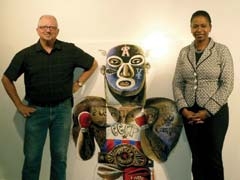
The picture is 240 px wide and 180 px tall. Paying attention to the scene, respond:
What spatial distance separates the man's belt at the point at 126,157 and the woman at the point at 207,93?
2.00 ft

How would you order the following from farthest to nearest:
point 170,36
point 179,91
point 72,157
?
1. point 72,157
2. point 170,36
3. point 179,91

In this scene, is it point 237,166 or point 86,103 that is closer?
point 237,166

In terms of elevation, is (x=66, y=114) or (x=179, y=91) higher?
(x=179, y=91)

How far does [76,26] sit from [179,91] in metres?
1.03

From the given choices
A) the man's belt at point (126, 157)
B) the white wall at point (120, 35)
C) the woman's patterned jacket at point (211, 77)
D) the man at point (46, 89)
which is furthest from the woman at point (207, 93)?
the man at point (46, 89)

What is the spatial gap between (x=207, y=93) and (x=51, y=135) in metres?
1.17

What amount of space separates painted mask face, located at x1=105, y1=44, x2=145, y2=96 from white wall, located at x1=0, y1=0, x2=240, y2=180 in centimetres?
6

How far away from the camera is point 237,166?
8.45 ft

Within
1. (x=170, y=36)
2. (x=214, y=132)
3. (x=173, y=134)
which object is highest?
(x=170, y=36)

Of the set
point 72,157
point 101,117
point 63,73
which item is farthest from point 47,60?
point 72,157

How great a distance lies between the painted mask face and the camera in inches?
105

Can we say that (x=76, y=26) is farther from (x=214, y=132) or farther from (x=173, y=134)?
(x=214, y=132)

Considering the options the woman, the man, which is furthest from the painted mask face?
the woman

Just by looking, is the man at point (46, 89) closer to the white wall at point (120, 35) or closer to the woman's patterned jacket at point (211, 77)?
the white wall at point (120, 35)
